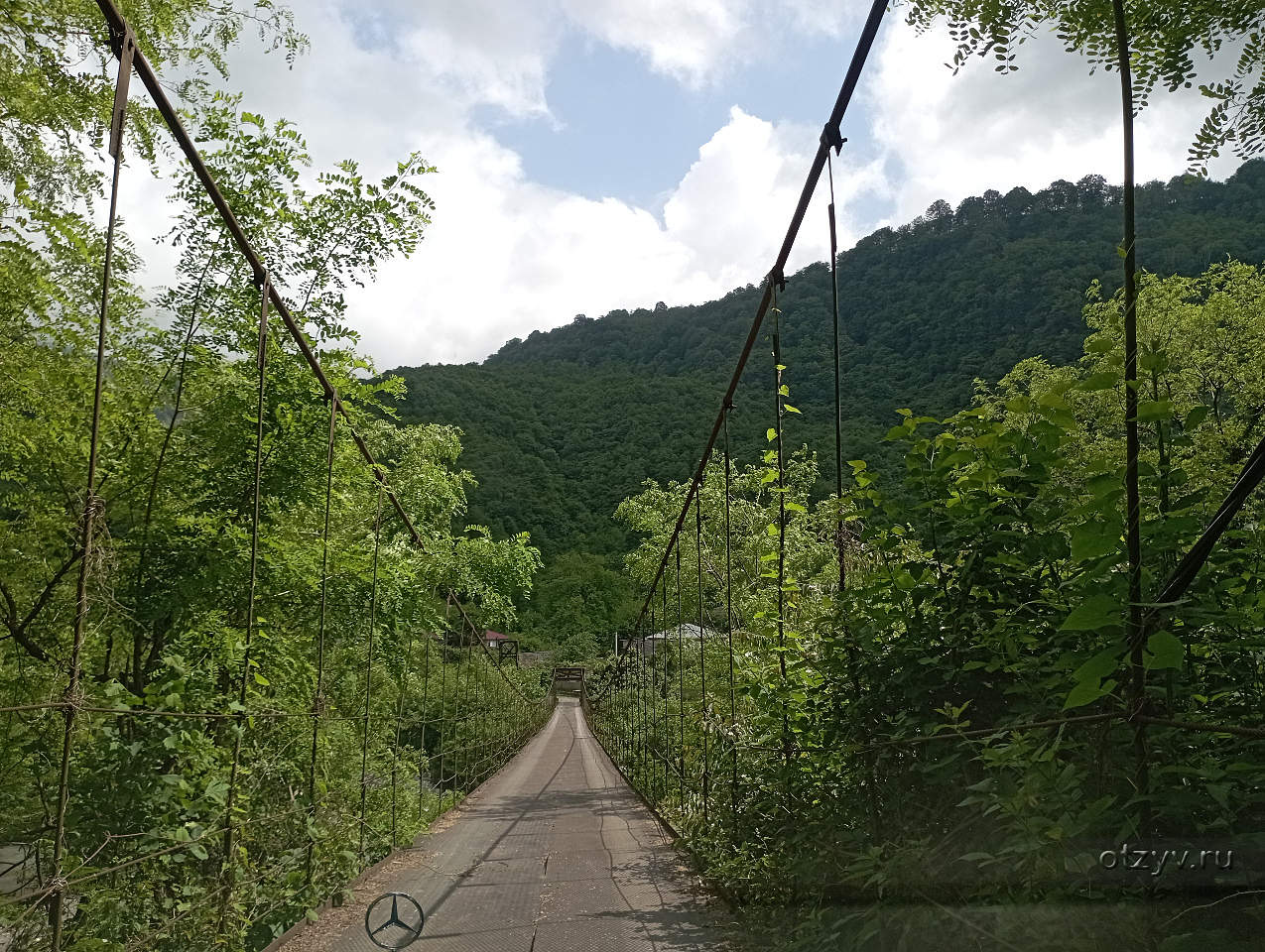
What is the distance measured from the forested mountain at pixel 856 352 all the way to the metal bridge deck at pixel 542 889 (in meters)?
2.49

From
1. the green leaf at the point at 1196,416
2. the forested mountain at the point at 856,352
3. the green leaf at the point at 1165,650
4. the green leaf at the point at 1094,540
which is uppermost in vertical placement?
A: the forested mountain at the point at 856,352

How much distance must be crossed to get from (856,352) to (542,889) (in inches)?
276

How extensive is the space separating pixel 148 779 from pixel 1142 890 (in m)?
3.12

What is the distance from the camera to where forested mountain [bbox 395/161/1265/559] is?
323 inches

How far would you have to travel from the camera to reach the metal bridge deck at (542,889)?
377cm

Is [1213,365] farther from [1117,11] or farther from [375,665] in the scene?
[1117,11]

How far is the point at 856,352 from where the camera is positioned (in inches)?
393

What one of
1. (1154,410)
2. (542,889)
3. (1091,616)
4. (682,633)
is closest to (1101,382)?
(1154,410)

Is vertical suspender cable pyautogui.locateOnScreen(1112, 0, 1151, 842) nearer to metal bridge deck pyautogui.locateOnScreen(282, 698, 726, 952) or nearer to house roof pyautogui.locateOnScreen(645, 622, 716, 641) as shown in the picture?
metal bridge deck pyautogui.locateOnScreen(282, 698, 726, 952)

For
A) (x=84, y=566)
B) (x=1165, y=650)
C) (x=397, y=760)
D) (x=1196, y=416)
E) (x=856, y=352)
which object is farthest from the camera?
(x=856, y=352)

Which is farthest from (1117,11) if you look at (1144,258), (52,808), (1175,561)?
(1144,258)

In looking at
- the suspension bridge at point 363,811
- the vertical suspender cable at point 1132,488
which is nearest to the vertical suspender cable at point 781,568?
the suspension bridge at point 363,811

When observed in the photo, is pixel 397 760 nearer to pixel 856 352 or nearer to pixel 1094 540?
pixel 1094 540

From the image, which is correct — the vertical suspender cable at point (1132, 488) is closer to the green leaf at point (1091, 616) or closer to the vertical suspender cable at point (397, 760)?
the green leaf at point (1091, 616)
